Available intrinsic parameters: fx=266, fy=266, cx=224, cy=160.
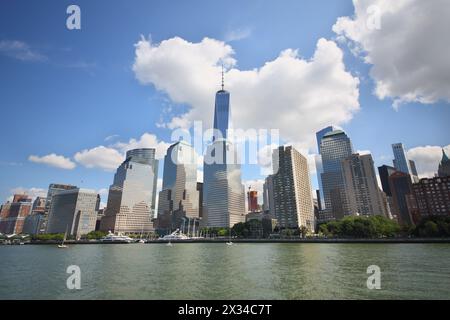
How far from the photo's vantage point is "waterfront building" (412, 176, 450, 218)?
17538cm

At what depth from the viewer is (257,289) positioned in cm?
2794

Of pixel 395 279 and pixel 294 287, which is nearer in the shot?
pixel 294 287

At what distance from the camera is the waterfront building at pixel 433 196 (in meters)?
175

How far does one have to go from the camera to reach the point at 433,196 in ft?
591

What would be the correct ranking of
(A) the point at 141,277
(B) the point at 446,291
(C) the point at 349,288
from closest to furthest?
(B) the point at 446,291, (C) the point at 349,288, (A) the point at 141,277

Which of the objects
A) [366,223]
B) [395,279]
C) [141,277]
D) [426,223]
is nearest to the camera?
[395,279]

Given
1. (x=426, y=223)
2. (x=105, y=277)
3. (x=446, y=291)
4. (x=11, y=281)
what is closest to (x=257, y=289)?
(x=446, y=291)
